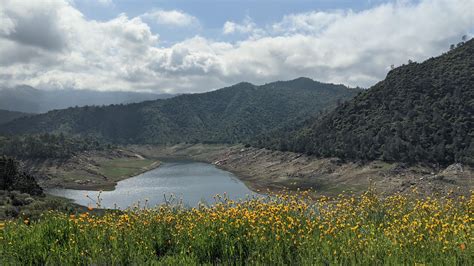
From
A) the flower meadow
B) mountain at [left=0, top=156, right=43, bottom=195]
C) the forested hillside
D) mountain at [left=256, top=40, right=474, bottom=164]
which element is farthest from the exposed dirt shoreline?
the flower meadow

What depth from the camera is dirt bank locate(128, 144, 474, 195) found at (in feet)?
268

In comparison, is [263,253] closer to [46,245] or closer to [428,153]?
[46,245]

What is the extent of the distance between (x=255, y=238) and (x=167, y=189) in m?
107

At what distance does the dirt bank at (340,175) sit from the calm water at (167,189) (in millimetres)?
7131

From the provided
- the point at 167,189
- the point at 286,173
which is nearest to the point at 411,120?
the point at 286,173

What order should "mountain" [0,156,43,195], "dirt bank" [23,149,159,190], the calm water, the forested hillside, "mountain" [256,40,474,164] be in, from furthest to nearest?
1. the forested hillside
2. "dirt bank" [23,149,159,190]
3. "mountain" [256,40,474,164]
4. the calm water
5. "mountain" [0,156,43,195]

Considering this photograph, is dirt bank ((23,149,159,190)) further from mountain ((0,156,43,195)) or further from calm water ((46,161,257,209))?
mountain ((0,156,43,195))

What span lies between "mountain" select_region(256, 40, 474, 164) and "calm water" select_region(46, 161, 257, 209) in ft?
96.5

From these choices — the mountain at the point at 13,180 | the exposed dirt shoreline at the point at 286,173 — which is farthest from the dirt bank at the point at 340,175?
the mountain at the point at 13,180

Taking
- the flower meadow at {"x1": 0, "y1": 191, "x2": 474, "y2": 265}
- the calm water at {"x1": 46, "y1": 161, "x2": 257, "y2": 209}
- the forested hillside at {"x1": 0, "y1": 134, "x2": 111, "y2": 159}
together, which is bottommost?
the calm water at {"x1": 46, "y1": 161, "x2": 257, "y2": 209}

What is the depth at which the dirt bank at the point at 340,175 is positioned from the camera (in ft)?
268

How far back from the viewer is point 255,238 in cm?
991

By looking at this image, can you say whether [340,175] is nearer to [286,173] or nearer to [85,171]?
[286,173]

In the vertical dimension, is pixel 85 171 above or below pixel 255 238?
below
